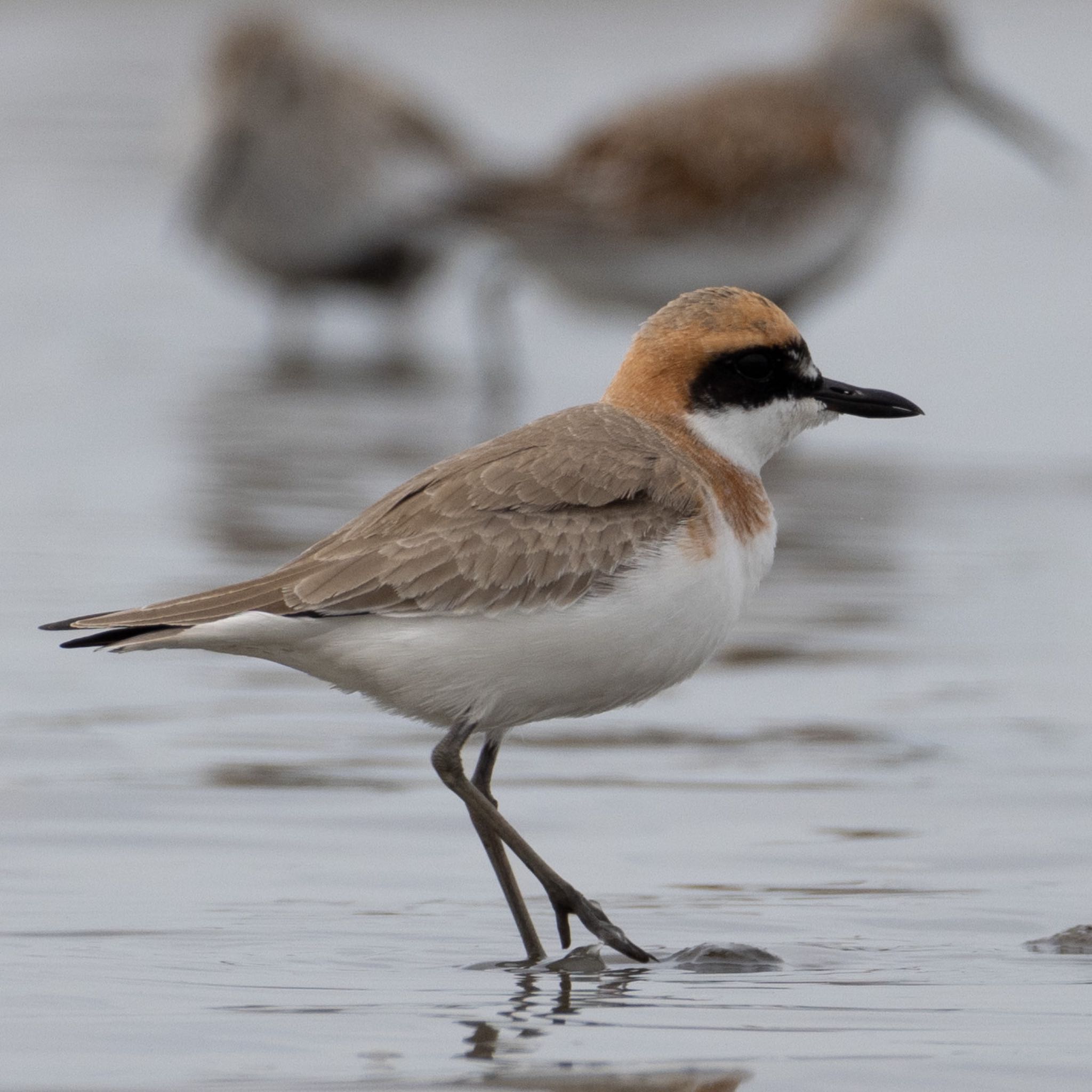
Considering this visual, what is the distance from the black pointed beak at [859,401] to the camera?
5.78 meters

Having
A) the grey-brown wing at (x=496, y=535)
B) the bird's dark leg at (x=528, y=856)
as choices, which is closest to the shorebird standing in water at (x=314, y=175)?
the grey-brown wing at (x=496, y=535)

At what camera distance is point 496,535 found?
516 cm

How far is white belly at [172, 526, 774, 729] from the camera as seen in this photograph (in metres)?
4.97

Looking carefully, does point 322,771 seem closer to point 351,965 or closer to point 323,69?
point 351,965

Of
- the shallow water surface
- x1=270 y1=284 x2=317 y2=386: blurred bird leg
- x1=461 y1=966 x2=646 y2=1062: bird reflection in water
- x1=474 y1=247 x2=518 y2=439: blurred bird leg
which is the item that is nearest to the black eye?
the shallow water surface

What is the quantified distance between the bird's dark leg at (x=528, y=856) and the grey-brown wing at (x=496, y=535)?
1.10 feet

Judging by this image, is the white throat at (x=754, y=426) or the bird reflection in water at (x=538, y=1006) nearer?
the bird reflection in water at (x=538, y=1006)

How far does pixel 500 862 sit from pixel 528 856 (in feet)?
0.30

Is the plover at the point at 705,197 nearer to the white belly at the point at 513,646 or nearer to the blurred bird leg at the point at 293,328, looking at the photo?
the blurred bird leg at the point at 293,328

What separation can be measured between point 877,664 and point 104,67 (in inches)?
742

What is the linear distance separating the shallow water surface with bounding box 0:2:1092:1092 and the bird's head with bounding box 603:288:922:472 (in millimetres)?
1059

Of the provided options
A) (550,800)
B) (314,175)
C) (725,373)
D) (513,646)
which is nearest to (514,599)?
(513,646)

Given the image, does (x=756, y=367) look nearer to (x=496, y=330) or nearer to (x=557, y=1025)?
(x=557, y=1025)

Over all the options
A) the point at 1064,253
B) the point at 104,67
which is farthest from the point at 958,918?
the point at 104,67
